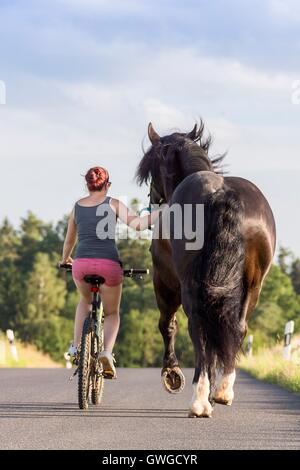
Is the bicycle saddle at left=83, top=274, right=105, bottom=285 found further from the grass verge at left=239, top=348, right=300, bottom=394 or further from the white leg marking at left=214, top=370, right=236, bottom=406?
the grass verge at left=239, top=348, right=300, bottom=394

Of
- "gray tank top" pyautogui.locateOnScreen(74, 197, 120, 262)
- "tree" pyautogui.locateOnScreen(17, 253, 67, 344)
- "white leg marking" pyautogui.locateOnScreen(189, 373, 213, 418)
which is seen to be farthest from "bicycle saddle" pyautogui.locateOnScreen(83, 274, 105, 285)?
"tree" pyautogui.locateOnScreen(17, 253, 67, 344)

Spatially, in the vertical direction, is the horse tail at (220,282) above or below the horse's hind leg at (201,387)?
above

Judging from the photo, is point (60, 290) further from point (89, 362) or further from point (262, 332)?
point (89, 362)

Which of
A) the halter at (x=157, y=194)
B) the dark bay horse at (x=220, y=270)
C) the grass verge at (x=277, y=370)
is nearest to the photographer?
the dark bay horse at (x=220, y=270)

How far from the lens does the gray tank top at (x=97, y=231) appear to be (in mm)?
10867

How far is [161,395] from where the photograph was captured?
13.3 metres

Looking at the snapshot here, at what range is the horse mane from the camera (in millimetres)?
11266

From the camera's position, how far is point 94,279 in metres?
10.9

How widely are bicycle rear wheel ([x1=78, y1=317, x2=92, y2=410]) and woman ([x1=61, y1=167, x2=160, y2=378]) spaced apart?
0.18 meters

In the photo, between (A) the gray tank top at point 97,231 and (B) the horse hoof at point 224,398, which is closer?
(B) the horse hoof at point 224,398

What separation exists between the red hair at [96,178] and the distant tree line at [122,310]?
85.7m

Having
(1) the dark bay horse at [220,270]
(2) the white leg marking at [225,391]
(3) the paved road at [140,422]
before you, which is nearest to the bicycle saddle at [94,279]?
(1) the dark bay horse at [220,270]

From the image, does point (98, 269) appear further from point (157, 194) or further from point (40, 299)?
point (40, 299)

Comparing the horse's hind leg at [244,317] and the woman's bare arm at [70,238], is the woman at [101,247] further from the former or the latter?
the horse's hind leg at [244,317]
